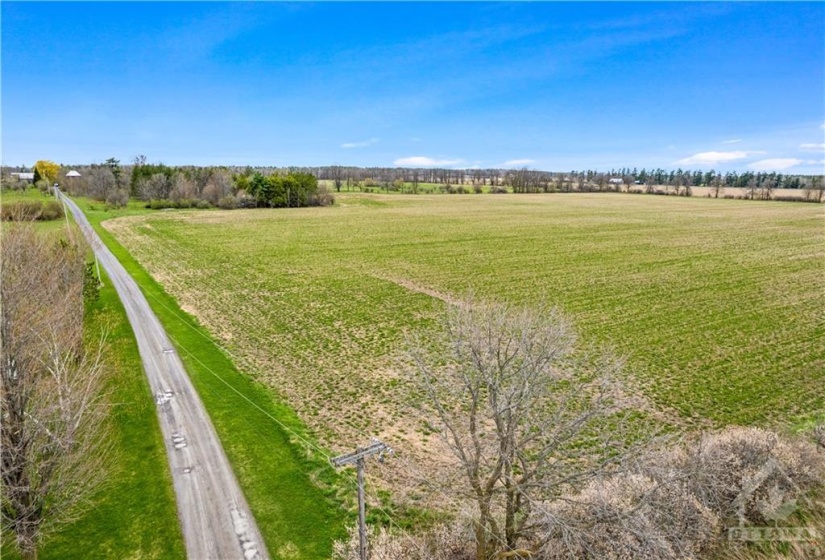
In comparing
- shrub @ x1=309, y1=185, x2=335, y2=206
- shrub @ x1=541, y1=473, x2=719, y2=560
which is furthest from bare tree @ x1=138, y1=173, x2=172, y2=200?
shrub @ x1=541, y1=473, x2=719, y2=560

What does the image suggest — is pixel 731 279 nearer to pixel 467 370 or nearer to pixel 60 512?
pixel 467 370

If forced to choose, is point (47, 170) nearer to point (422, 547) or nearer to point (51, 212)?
point (51, 212)

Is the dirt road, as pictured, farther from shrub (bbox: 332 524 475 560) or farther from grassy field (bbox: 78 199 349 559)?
shrub (bbox: 332 524 475 560)

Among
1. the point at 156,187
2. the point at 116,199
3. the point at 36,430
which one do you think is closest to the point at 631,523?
the point at 36,430

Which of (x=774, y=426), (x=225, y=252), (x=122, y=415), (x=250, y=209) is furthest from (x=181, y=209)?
(x=774, y=426)

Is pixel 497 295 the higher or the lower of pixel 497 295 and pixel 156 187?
the lower

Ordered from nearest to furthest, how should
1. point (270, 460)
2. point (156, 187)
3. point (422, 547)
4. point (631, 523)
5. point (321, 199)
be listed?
point (631, 523)
point (422, 547)
point (270, 460)
point (156, 187)
point (321, 199)

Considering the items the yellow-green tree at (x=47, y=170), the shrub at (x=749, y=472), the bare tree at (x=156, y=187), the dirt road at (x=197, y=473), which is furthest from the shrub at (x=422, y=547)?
the yellow-green tree at (x=47, y=170)
